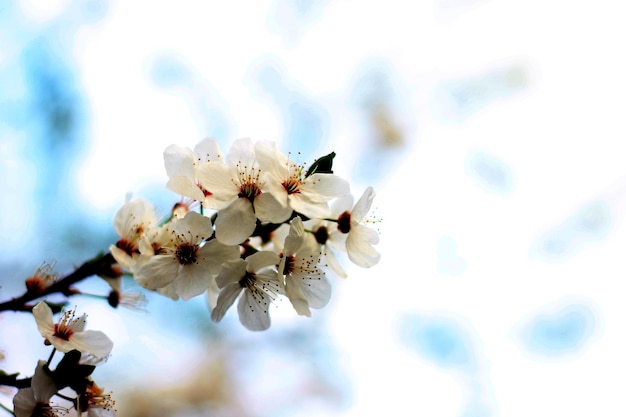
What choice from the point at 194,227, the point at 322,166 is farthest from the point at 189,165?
the point at 322,166

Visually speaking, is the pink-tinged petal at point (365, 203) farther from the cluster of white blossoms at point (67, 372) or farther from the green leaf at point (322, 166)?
the cluster of white blossoms at point (67, 372)

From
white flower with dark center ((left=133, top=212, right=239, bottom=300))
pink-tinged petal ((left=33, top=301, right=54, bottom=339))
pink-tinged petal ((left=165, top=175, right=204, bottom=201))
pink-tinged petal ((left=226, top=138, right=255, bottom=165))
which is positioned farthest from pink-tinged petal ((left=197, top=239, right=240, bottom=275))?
pink-tinged petal ((left=33, top=301, right=54, bottom=339))

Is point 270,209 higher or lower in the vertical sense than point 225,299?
higher

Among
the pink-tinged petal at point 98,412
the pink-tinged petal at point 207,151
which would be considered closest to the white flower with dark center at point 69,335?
the pink-tinged petal at point 98,412

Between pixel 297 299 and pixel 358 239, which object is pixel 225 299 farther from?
pixel 358 239

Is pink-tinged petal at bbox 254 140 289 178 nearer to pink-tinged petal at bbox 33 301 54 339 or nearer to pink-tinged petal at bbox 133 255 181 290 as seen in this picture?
pink-tinged petal at bbox 133 255 181 290
